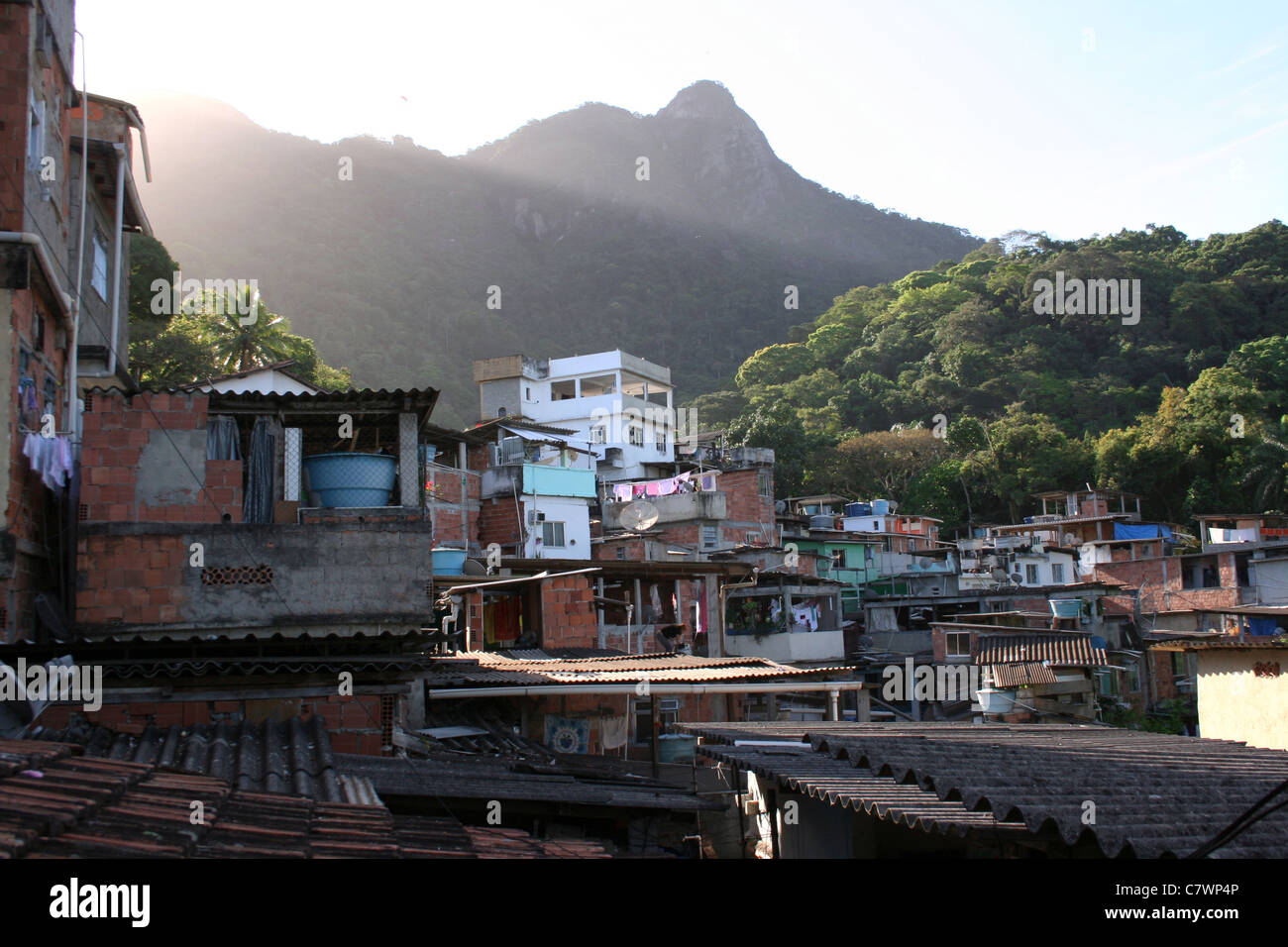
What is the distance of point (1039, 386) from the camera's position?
61.7m

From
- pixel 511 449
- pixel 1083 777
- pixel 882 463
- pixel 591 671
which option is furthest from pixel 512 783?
pixel 882 463

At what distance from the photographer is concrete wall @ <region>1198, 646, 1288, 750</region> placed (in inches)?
553

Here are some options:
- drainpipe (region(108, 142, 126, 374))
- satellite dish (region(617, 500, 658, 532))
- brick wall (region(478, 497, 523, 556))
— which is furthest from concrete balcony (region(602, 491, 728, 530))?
drainpipe (region(108, 142, 126, 374))

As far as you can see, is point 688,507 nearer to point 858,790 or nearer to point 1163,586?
point 1163,586

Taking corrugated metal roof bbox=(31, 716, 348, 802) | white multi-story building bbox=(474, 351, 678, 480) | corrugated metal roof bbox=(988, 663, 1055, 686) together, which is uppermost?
white multi-story building bbox=(474, 351, 678, 480)

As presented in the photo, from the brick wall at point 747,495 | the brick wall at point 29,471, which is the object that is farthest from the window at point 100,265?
the brick wall at point 747,495

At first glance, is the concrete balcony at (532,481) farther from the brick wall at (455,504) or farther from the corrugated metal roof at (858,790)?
the corrugated metal roof at (858,790)

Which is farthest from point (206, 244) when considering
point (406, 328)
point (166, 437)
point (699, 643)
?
point (166, 437)

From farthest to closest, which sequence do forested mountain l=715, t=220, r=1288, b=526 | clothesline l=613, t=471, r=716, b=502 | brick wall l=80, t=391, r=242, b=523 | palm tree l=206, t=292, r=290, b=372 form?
1. forested mountain l=715, t=220, r=1288, b=526
2. clothesline l=613, t=471, r=716, b=502
3. palm tree l=206, t=292, r=290, b=372
4. brick wall l=80, t=391, r=242, b=523

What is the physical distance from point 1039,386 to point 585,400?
28.2 metres

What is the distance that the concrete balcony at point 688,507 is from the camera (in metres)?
37.1

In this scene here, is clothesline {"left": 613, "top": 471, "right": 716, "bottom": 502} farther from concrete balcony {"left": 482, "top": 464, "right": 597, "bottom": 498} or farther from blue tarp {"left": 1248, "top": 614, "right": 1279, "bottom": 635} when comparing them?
blue tarp {"left": 1248, "top": 614, "right": 1279, "bottom": 635}

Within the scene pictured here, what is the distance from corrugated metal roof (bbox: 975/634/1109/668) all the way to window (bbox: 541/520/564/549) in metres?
12.8
